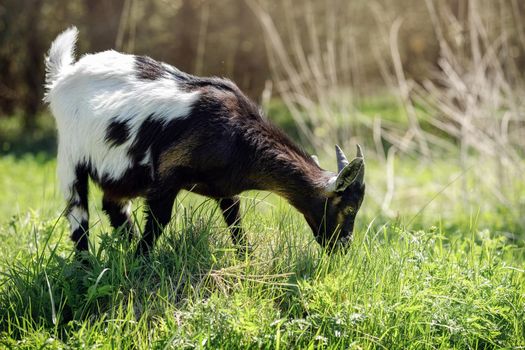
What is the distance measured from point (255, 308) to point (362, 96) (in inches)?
595

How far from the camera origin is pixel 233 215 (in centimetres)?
519

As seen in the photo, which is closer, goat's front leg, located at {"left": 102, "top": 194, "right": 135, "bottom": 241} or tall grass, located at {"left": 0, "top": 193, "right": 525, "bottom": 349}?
tall grass, located at {"left": 0, "top": 193, "right": 525, "bottom": 349}

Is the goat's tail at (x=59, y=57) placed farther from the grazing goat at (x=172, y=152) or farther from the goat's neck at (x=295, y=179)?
the goat's neck at (x=295, y=179)

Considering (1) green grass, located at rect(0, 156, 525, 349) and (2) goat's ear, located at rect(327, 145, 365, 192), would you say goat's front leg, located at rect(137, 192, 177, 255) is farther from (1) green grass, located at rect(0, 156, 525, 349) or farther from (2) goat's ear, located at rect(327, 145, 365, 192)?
(2) goat's ear, located at rect(327, 145, 365, 192)

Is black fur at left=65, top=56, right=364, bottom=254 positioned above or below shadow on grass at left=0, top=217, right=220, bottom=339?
above

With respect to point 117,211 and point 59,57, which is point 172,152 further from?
point 59,57

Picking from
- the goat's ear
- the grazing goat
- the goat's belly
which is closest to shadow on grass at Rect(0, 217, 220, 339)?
the grazing goat

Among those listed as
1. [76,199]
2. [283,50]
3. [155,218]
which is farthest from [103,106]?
[283,50]

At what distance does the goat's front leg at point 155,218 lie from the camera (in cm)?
475

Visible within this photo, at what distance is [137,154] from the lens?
4.91 meters

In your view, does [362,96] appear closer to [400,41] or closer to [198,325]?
[400,41]

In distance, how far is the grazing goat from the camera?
4781mm

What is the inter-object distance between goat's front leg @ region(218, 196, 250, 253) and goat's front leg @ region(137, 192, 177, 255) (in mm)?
417

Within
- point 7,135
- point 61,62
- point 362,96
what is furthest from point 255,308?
point 362,96
